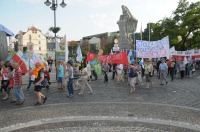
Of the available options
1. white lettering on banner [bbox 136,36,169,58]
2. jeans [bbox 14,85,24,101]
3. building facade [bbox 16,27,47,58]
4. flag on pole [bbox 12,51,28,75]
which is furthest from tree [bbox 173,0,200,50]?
building facade [bbox 16,27,47,58]

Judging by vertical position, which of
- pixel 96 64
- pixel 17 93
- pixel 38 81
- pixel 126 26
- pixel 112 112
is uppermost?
pixel 126 26

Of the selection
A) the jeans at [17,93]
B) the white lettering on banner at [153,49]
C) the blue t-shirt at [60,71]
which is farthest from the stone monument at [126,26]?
the jeans at [17,93]

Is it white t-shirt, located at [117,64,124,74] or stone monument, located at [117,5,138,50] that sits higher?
stone monument, located at [117,5,138,50]

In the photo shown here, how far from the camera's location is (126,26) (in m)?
25.2

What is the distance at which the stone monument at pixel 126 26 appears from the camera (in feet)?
81.4

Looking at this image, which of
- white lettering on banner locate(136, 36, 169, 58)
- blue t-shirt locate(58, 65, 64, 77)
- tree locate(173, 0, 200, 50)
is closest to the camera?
blue t-shirt locate(58, 65, 64, 77)

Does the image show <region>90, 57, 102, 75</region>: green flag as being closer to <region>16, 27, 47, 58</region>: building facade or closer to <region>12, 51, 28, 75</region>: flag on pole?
<region>12, 51, 28, 75</region>: flag on pole

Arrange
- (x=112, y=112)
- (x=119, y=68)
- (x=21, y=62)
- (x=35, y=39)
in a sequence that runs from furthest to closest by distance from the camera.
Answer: (x=35, y=39) → (x=119, y=68) → (x=21, y=62) → (x=112, y=112)

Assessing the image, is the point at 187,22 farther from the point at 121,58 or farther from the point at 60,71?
the point at 60,71

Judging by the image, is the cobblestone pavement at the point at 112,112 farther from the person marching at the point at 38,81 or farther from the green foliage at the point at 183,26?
the green foliage at the point at 183,26

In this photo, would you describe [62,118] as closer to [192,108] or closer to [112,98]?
[112,98]

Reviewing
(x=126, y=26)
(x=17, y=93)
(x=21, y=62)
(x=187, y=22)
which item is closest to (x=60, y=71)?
(x=21, y=62)

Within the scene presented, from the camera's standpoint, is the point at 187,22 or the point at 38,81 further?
the point at 187,22

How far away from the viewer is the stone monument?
24.8 metres
